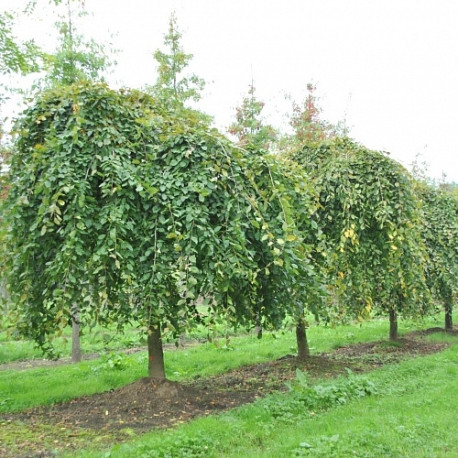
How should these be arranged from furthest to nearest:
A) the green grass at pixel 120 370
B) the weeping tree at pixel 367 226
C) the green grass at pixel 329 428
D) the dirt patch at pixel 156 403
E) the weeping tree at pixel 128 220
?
the weeping tree at pixel 367 226
the green grass at pixel 120 370
the dirt patch at pixel 156 403
the weeping tree at pixel 128 220
the green grass at pixel 329 428

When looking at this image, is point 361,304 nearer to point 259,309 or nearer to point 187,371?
point 259,309

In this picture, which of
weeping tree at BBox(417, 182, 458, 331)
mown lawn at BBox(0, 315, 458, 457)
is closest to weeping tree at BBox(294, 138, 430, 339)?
mown lawn at BBox(0, 315, 458, 457)

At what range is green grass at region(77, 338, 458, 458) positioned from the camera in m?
3.76

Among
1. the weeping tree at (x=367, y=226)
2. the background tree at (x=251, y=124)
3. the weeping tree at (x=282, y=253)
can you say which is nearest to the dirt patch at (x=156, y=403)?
the weeping tree at (x=282, y=253)

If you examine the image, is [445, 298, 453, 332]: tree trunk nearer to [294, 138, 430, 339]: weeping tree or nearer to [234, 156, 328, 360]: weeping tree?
[294, 138, 430, 339]: weeping tree

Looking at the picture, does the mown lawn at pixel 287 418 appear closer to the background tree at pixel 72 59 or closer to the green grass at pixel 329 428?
the green grass at pixel 329 428

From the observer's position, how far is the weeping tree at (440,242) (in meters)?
9.58

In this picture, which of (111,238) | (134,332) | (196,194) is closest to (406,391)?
(196,194)

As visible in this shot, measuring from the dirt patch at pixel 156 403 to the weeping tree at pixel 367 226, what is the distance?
1431mm

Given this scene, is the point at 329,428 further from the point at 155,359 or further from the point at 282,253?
the point at 155,359

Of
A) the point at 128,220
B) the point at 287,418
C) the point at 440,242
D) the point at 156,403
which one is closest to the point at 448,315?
the point at 440,242

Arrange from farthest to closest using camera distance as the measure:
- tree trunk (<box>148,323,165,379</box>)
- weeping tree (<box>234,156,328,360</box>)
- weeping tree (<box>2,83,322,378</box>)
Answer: tree trunk (<box>148,323,165,379</box>), weeping tree (<box>234,156,328,360</box>), weeping tree (<box>2,83,322,378</box>)

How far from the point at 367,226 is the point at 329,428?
10.5ft

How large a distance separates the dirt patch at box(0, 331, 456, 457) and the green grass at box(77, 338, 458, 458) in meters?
0.40
